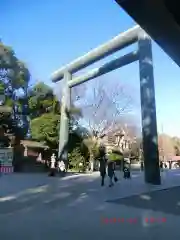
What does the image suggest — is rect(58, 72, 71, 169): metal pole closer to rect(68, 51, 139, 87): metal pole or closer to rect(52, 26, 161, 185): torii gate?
rect(52, 26, 161, 185): torii gate

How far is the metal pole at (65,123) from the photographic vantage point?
2369 centimetres

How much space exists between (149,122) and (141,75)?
2.68 meters

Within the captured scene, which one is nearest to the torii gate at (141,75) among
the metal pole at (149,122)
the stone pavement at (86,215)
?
the metal pole at (149,122)

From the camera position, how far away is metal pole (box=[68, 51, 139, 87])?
19344 mm

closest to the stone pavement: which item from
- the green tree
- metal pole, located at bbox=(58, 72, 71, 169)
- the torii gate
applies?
the torii gate

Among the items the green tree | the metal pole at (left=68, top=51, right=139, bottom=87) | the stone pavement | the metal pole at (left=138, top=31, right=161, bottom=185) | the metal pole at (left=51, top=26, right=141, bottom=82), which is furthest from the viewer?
the green tree

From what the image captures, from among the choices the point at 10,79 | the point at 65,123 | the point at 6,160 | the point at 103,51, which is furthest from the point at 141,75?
the point at 10,79

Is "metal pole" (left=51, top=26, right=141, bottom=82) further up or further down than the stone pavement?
further up

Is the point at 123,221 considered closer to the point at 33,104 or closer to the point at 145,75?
the point at 145,75

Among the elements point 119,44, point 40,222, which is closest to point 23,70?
point 119,44

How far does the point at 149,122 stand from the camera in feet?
55.3

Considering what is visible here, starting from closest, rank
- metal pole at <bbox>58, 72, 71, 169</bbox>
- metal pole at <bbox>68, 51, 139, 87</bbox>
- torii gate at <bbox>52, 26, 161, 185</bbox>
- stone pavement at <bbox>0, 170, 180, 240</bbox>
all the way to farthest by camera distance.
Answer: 1. stone pavement at <bbox>0, 170, 180, 240</bbox>
2. torii gate at <bbox>52, 26, 161, 185</bbox>
3. metal pole at <bbox>68, 51, 139, 87</bbox>
4. metal pole at <bbox>58, 72, 71, 169</bbox>

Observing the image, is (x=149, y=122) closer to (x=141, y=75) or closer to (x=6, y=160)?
(x=141, y=75)

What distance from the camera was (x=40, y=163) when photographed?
33375 mm
